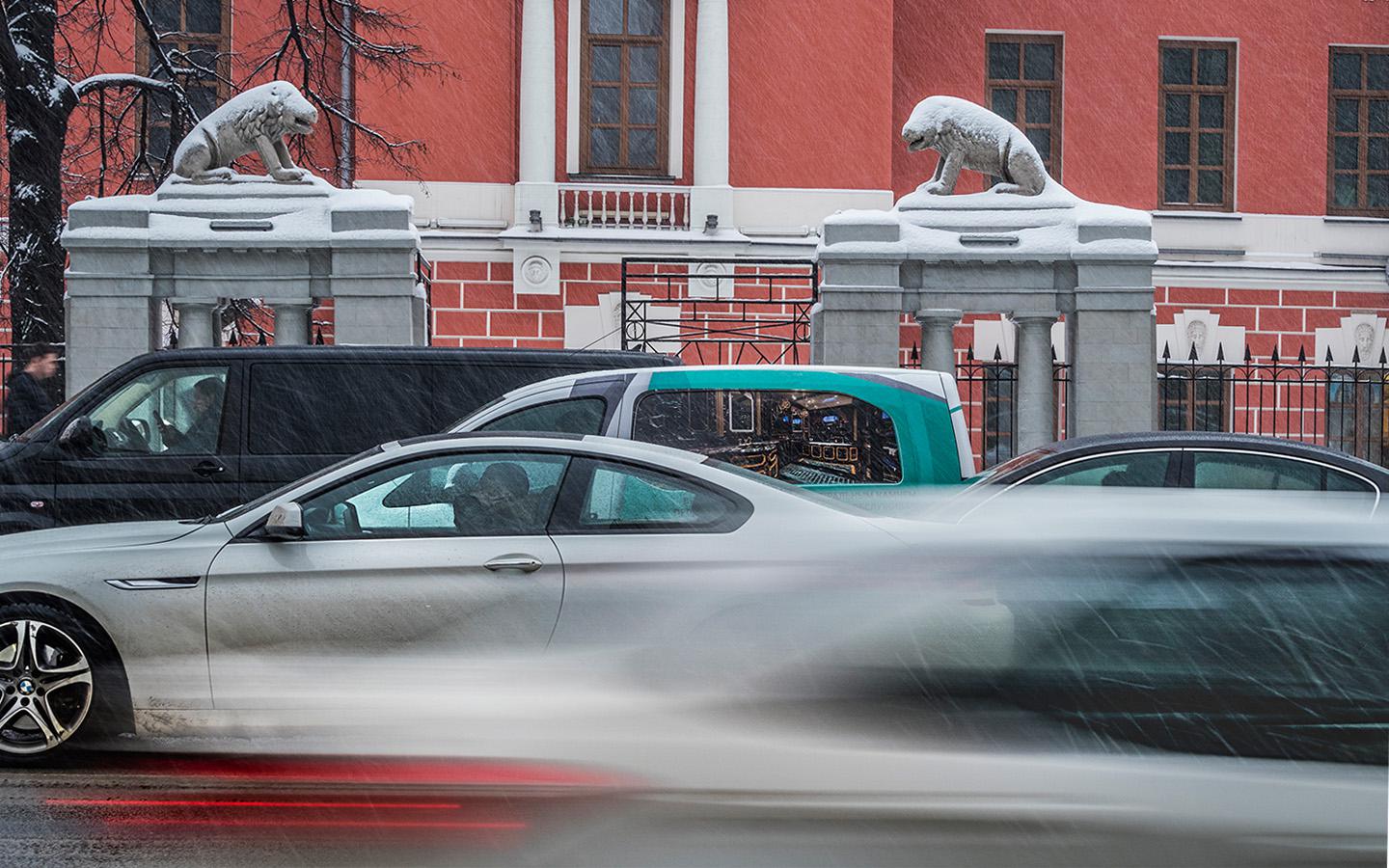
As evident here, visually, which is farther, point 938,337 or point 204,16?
point 204,16

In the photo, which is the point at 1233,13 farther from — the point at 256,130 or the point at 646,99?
the point at 256,130

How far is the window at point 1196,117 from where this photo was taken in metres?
24.6

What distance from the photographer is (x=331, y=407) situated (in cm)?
931

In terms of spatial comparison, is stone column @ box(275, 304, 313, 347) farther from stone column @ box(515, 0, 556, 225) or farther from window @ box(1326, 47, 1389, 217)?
window @ box(1326, 47, 1389, 217)

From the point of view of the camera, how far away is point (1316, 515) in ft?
17.4

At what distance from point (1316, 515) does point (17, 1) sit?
551 inches

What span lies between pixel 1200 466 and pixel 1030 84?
17.7 meters

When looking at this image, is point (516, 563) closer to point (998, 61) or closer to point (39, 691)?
point (39, 691)

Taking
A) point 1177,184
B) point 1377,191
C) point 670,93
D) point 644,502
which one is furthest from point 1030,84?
point 644,502

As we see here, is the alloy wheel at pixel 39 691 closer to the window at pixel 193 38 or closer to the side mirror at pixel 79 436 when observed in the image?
the side mirror at pixel 79 436

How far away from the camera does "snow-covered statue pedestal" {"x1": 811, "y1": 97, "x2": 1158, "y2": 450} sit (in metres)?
12.8

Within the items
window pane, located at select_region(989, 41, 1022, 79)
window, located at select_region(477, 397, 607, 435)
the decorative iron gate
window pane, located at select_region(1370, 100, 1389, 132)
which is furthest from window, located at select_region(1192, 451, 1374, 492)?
window pane, located at select_region(1370, 100, 1389, 132)

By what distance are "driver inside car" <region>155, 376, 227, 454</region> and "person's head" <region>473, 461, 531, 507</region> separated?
3734mm

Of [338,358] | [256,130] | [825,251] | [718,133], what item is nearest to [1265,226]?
[718,133]
